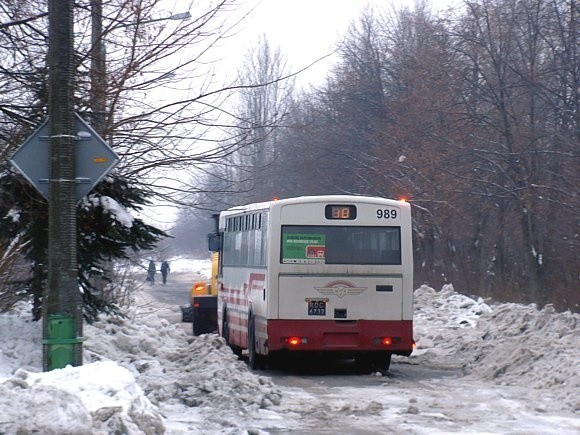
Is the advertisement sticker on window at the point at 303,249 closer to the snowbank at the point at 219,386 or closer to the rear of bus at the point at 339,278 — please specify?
the rear of bus at the point at 339,278

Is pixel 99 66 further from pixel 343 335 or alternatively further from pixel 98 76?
pixel 343 335

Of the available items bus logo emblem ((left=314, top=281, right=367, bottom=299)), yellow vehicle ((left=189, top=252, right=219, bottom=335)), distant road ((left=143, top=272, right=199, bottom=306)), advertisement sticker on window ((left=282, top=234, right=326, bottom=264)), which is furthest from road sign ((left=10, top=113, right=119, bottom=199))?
distant road ((left=143, top=272, right=199, bottom=306))

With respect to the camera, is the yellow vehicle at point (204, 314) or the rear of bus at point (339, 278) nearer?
the rear of bus at point (339, 278)

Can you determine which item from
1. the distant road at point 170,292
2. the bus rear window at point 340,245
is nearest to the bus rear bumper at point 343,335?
the bus rear window at point 340,245

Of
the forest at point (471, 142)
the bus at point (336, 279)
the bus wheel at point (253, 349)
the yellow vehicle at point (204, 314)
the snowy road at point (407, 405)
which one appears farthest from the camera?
the forest at point (471, 142)

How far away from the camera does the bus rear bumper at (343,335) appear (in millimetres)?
18359

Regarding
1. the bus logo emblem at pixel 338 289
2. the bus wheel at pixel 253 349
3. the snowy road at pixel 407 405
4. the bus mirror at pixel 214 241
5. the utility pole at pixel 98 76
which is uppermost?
the utility pole at pixel 98 76

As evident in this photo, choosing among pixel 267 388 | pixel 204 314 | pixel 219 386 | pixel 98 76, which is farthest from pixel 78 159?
pixel 204 314

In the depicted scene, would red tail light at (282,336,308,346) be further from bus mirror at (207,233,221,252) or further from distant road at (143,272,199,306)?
distant road at (143,272,199,306)

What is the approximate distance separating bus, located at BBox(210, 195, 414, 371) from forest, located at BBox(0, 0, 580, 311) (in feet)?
4.04

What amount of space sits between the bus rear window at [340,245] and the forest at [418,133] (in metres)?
1.22

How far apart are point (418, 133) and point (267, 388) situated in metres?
27.8

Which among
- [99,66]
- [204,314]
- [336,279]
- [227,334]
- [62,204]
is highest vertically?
[99,66]

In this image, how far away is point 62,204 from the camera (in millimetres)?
11328
